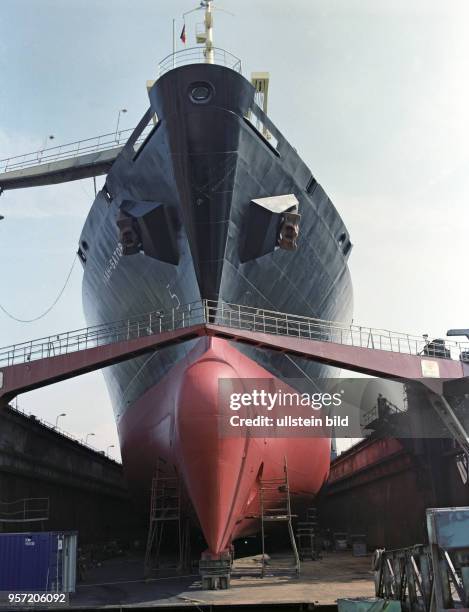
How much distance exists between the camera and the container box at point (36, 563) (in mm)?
9977

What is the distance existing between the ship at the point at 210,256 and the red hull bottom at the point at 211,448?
28 millimetres

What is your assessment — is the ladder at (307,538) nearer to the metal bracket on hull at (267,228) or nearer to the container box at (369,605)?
the metal bracket on hull at (267,228)

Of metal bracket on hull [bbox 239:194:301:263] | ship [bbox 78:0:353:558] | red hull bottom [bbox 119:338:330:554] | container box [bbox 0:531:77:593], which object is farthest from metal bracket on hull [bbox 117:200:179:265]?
container box [bbox 0:531:77:593]

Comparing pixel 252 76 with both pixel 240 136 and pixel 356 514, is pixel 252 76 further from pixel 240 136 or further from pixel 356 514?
pixel 356 514

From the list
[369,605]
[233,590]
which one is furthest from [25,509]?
[369,605]

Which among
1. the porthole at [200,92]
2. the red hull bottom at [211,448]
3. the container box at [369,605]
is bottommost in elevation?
the container box at [369,605]

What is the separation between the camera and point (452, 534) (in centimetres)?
526

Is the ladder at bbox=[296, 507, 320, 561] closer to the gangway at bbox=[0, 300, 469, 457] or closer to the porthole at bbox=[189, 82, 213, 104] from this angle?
the gangway at bbox=[0, 300, 469, 457]

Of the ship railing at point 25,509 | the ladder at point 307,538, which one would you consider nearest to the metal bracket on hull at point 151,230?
the ship railing at point 25,509

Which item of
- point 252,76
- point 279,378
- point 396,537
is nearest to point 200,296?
point 279,378

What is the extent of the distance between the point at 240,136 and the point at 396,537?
1344 cm

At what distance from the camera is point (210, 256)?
497 inches

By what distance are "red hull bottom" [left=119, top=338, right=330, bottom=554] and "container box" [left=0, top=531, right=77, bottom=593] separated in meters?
2.47

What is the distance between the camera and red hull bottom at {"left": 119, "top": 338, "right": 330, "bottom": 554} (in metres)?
10.2
